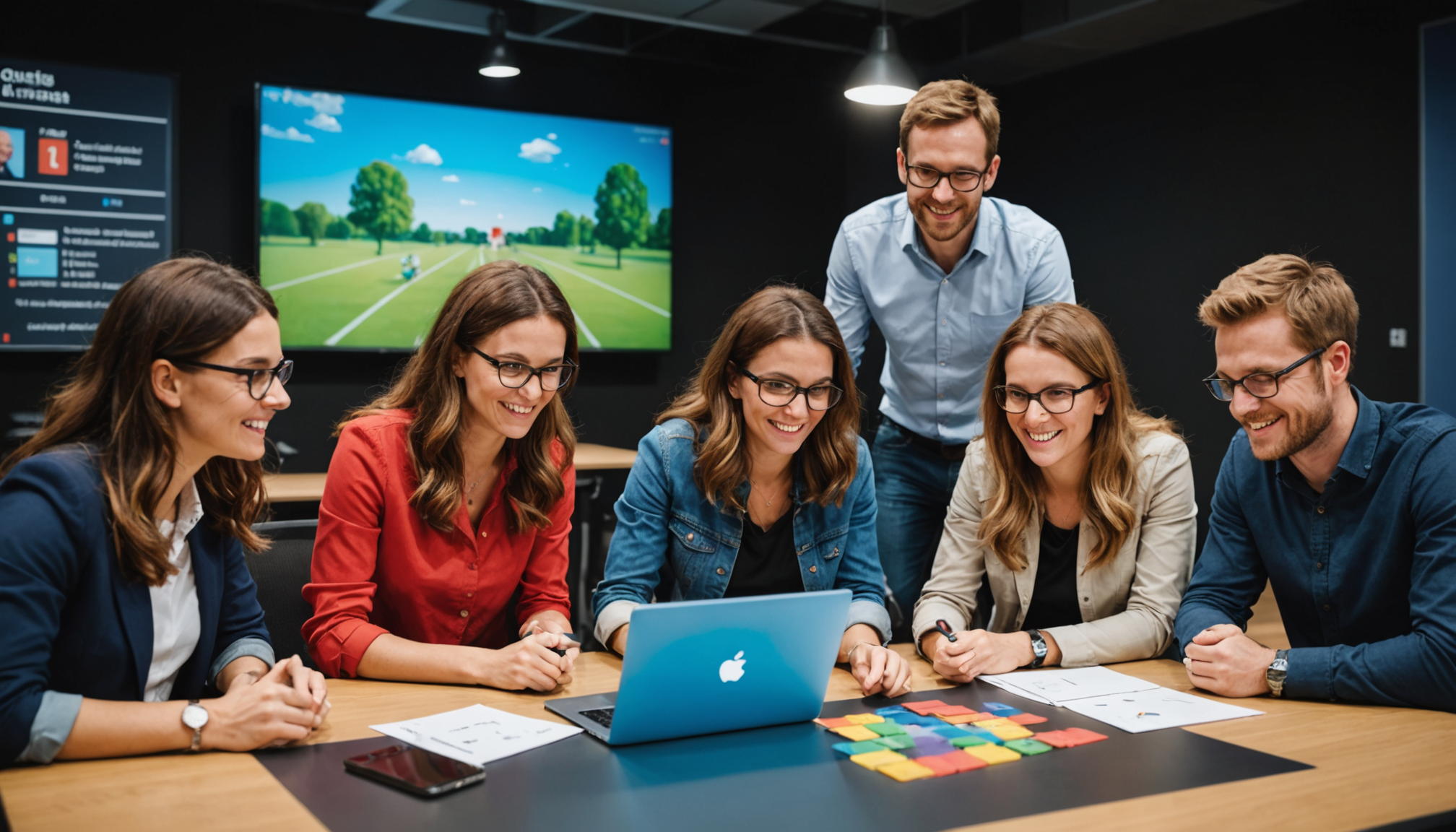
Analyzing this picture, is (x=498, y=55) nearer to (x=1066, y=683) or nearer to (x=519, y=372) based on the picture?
(x=519, y=372)

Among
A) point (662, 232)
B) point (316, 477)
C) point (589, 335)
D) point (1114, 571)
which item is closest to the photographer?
point (1114, 571)

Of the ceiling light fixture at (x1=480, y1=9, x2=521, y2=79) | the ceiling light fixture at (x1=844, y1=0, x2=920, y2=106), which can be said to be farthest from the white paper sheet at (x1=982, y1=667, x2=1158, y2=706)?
the ceiling light fixture at (x1=480, y1=9, x2=521, y2=79)

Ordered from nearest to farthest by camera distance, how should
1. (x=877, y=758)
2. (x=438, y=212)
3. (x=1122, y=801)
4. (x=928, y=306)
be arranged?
(x=1122, y=801), (x=877, y=758), (x=928, y=306), (x=438, y=212)

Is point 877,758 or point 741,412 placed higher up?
point 741,412

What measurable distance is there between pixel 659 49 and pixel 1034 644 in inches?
176

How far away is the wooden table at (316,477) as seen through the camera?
3.78 metres

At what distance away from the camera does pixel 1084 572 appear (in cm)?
214

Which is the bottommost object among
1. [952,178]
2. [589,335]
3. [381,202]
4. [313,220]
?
[589,335]

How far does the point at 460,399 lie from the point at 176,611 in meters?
0.60

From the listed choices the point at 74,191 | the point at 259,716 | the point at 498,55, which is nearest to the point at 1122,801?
the point at 259,716

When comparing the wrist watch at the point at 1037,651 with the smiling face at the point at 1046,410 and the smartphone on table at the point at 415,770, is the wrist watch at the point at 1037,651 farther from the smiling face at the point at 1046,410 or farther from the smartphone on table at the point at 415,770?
the smartphone on table at the point at 415,770

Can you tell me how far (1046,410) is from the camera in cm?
211

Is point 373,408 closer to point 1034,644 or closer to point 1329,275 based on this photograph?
point 1034,644

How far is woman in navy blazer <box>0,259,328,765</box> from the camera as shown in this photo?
4.31ft
